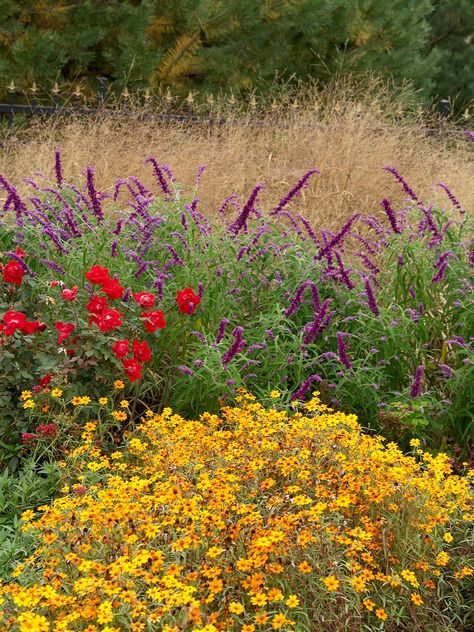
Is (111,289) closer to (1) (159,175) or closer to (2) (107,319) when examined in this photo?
(2) (107,319)

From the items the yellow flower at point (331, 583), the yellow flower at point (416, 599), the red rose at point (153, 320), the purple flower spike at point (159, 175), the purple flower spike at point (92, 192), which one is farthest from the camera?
the purple flower spike at point (159, 175)

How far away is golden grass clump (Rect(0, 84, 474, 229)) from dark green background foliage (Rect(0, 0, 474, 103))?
37.8 inches

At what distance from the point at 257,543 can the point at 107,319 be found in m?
1.41

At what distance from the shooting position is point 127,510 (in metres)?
2.59

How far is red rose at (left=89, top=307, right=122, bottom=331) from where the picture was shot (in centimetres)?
348

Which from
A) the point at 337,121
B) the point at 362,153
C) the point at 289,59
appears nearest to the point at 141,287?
the point at 362,153

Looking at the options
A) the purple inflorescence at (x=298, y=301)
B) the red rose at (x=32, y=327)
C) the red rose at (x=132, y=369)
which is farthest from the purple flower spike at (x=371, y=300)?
the red rose at (x=32, y=327)

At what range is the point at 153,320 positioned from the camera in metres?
3.62

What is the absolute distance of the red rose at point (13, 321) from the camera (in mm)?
3445

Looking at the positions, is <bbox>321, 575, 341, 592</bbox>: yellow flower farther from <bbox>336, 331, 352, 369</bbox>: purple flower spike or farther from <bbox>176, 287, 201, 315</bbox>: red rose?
<bbox>176, 287, 201, 315</bbox>: red rose

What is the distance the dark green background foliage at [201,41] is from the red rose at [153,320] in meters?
6.04

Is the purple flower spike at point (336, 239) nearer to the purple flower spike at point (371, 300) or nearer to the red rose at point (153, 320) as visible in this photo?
the purple flower spike at point (371, 300)

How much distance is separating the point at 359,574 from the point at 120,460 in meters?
1.25

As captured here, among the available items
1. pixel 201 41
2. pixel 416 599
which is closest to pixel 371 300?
pixel 416 599
